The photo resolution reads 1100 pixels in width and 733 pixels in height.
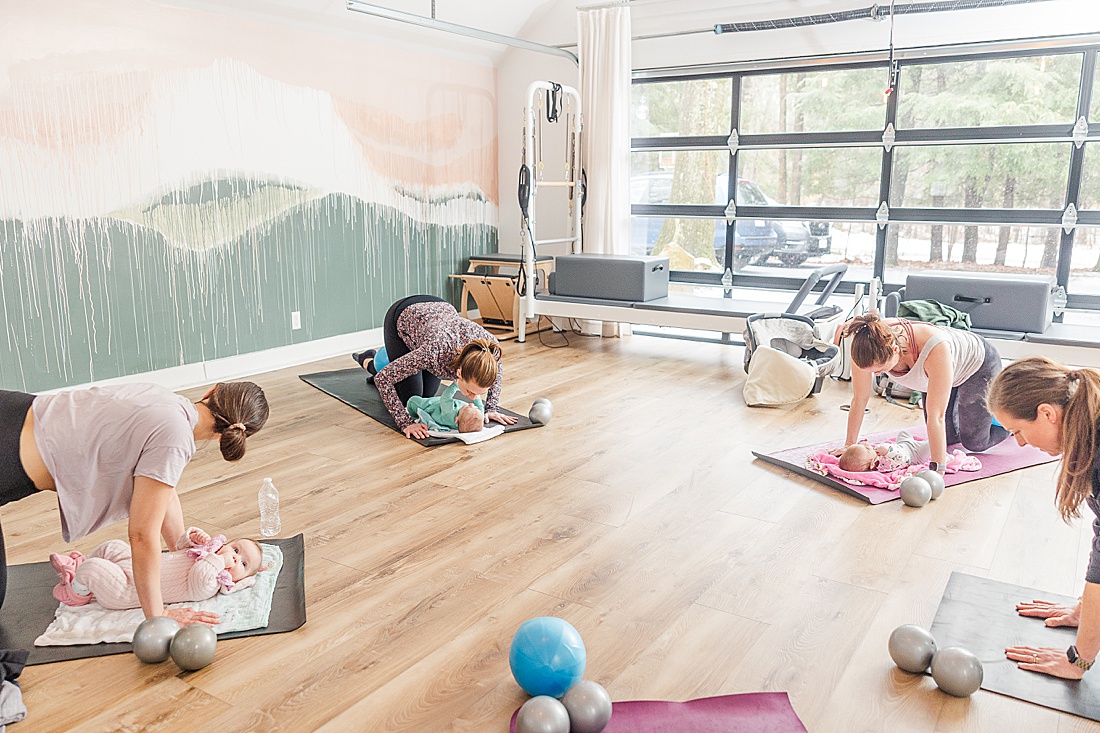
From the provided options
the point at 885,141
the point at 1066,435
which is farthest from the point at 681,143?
the point at 1066,435

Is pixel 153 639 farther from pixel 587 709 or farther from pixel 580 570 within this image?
pixel 580 570

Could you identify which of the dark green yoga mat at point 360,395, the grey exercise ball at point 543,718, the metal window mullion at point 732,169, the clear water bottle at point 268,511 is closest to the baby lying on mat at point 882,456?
the dark green yoga mat at point 360,395

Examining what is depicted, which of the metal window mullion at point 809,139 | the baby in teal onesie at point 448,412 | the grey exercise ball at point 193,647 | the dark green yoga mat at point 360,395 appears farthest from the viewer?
the metal window mullion at point 809,139

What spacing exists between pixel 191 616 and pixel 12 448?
24.3 inches

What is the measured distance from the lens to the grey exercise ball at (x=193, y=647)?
2072mm

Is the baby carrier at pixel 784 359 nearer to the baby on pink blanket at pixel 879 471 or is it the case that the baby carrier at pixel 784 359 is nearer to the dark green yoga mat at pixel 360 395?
the baby on pink blanket at pixel 879 471

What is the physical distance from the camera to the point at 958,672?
197 centimetres

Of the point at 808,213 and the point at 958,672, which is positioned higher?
the point at 808,213

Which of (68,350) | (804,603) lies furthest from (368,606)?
(68,350)

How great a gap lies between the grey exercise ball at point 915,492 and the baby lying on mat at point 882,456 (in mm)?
254

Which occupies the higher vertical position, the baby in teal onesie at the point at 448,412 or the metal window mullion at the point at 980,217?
the metal window mullion at the point at 980,217

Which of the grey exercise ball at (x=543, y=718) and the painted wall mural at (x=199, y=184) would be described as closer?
the grey exercise ball at (x=543, y=718)

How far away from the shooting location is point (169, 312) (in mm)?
4875

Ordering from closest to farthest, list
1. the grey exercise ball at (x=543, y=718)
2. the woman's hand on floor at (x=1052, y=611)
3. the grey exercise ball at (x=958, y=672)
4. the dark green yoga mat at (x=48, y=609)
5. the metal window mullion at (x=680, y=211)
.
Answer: the grey exercise ball at (x=543, y=718), the grey exercise ball at (x=958, y=672), the dark green yoga mat at (x=48, y=609), the woman's hand on floor at (x=1052, y=611), the metal window mullion at (x=680, y=211)
